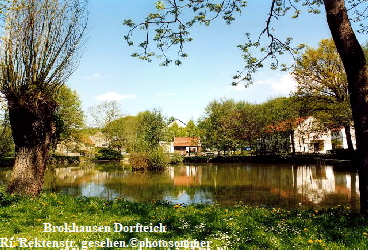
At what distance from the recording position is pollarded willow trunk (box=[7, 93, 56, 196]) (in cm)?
1017

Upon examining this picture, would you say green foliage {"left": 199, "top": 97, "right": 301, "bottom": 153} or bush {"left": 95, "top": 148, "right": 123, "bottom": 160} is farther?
bush {"left": 95, "top": 148, "right": 123, "bottom": 160}

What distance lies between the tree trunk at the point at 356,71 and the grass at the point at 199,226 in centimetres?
136

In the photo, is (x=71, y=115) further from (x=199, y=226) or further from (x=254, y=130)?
(x=199, y=226)

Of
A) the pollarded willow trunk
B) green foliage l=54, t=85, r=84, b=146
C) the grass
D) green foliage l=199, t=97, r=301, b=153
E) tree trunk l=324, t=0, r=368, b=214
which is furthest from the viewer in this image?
green foliage l=199, t=97, r=301, b=153

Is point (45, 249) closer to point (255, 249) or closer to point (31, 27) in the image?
point (255, 249)

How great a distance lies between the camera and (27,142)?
34.0ft

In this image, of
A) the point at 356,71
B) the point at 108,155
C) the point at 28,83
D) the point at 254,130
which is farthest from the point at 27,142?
the point at 108,155

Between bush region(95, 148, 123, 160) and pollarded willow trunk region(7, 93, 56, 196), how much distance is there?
4610cm

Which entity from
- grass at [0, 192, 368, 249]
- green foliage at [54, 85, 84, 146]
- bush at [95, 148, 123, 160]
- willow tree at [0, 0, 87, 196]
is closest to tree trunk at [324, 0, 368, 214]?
grass at [0, 192, 368, 249]

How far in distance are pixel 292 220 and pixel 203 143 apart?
4771 cm

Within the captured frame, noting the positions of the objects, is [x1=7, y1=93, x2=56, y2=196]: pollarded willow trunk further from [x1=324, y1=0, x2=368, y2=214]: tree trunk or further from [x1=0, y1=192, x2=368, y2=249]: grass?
[x1=324, y1=0, x2=368, y2=214]: tree trunk

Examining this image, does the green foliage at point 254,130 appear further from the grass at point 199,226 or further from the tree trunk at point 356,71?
the grass at point 199,226

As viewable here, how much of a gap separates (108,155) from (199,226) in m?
52.2

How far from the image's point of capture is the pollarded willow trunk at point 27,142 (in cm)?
1017
